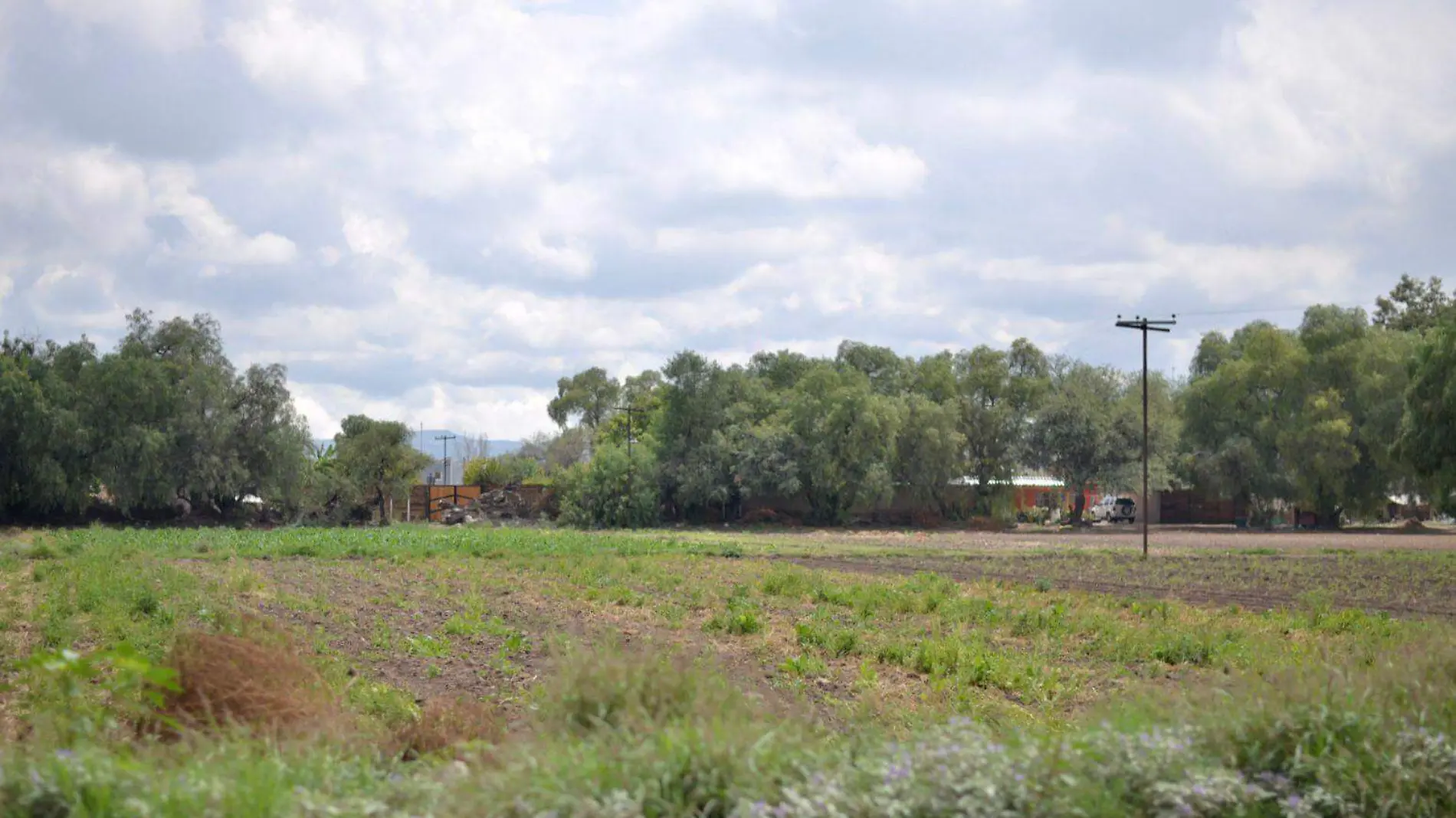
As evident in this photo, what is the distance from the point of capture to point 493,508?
253ft

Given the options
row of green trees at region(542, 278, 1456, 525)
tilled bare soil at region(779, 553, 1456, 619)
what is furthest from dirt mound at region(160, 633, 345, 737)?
row of green trees at region(542, 278, 1456, 525)

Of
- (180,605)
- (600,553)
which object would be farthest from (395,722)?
(600,553)

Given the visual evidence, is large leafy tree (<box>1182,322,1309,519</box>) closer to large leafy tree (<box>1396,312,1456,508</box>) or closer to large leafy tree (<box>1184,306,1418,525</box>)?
large leafy tree (<box>1184,306,1418,525</box>)

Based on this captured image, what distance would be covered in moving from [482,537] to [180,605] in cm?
2664

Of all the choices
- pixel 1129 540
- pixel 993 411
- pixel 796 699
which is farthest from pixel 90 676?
pixel 993 411

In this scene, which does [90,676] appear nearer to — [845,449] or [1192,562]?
[1192,562]

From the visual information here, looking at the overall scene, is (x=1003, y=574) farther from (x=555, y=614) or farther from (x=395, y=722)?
(x=395, y=722)

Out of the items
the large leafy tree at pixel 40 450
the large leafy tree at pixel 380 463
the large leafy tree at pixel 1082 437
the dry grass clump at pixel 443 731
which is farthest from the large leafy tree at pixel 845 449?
the dry grass clump at pixel 443 731

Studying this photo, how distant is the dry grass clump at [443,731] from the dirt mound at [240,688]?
48cm

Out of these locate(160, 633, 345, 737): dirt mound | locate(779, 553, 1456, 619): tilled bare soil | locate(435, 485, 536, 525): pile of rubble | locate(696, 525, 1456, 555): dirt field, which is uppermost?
locate(160, 633, 345, 737): dirt mound

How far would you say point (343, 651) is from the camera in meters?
14.8

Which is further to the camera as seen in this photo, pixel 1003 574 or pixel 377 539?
pixel 377 539

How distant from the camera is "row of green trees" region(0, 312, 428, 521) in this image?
54750 millimetres

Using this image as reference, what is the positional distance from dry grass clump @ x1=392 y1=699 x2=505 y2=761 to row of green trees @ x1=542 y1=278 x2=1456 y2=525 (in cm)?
5904
